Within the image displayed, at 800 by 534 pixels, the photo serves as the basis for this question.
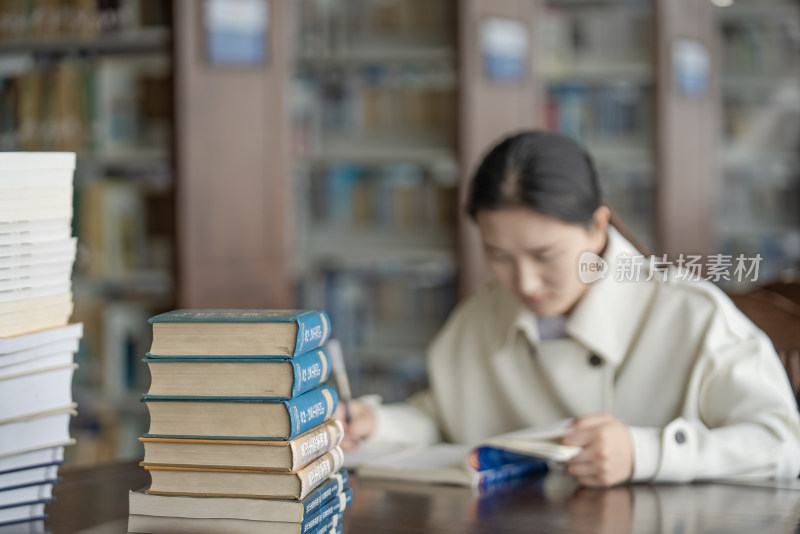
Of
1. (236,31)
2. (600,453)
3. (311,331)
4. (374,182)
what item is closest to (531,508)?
(600,453)

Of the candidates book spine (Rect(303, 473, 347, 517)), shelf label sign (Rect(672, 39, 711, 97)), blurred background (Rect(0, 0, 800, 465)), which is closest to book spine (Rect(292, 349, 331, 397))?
book spine (Rect(303, 473, 347, 517))

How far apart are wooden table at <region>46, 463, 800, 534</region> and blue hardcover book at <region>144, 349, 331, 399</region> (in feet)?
0.69

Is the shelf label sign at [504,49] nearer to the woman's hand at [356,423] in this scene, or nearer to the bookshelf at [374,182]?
the bookshelf at [374,182]

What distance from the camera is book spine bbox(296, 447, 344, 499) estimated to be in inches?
39.4

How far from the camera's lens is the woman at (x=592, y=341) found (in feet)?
4.86

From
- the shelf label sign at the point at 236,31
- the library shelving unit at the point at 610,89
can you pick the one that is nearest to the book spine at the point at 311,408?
the shelf label sign at the point at 236,31

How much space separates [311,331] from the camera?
1034mm

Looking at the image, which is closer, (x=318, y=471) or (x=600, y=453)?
(x=318, y=471)

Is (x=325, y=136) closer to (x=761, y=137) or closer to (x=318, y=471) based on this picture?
(x=761, y=137)

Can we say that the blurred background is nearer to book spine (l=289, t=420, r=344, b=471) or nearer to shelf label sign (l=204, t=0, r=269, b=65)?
shelf label sign (l=204, t=0, r=269, b=65)

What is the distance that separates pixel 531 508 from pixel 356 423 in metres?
0.50

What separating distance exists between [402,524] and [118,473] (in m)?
0.51

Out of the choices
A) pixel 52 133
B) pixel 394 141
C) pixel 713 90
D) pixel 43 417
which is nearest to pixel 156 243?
pixel 52 133

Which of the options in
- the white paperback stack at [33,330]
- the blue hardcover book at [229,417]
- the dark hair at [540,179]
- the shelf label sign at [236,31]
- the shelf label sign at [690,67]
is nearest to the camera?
the blue hardcover book at [229,417]
